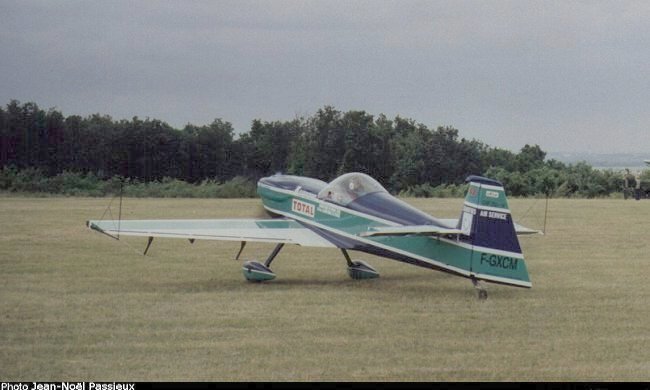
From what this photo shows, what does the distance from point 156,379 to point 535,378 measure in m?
2.88

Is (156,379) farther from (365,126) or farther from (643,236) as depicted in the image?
(365,126)

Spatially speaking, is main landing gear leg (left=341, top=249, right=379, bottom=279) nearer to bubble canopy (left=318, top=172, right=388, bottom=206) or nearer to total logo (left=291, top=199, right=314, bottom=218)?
total logo (left=291, top=199, right=314, bottom=218)

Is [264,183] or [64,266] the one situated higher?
[264,183]

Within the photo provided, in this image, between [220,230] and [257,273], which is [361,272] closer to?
[257,273]

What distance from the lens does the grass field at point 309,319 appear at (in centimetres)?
760

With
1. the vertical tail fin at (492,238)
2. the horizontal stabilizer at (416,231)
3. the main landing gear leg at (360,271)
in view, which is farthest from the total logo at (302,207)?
the vertical tail fin at (492,238)

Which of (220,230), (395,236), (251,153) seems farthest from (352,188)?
(251,153)

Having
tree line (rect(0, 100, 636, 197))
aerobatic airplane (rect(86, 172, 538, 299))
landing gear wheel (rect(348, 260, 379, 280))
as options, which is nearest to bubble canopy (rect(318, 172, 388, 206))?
aerobatic airplane (rect(86, 172, 538, 299))

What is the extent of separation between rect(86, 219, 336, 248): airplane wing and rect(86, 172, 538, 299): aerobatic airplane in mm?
13

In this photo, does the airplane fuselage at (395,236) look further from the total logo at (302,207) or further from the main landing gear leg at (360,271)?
the main landing gear leg at (360,271)

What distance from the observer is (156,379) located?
7.14 meters

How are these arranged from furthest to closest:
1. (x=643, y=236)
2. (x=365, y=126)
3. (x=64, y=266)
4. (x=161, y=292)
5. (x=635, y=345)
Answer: (x=365, y=126)
(x=643, y=236)
(x=64, y=266)
(x=161, y=292)
(x=635, y=345)

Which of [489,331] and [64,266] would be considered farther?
[64,266]

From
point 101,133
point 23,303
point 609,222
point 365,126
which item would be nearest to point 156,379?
point 23,303
